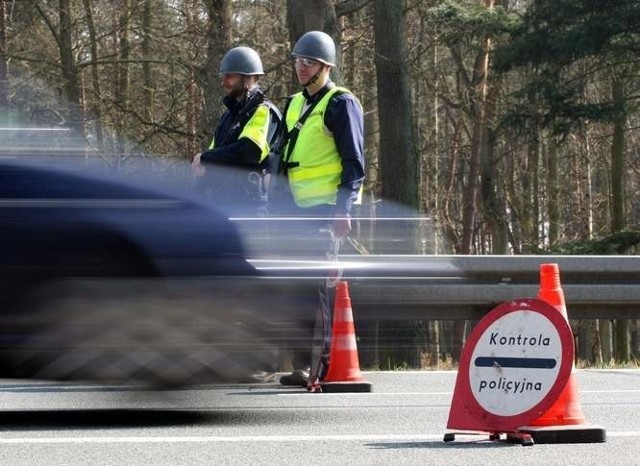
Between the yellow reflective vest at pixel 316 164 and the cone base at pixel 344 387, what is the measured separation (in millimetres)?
1036

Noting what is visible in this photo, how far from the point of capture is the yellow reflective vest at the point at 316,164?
812 cm

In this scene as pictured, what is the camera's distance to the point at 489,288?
10812 mm

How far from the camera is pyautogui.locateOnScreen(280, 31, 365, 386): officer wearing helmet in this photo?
8.02 meters

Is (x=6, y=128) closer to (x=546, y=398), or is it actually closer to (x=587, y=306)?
(x=546, y=398)

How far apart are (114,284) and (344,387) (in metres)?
2.50

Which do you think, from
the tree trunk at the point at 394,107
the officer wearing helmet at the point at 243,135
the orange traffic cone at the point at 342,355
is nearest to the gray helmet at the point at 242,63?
the officer wearing helmet at the point at 243,135

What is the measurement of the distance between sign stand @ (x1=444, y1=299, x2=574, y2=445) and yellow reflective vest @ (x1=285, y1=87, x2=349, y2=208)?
2109 millimetres

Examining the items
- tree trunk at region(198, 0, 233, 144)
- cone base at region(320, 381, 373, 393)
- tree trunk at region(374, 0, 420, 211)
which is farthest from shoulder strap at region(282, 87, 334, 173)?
tree trunk at region(374, 0, 420, 211)

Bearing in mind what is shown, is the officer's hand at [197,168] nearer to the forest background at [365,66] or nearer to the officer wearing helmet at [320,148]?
the officer wearing helmet at [320,148]

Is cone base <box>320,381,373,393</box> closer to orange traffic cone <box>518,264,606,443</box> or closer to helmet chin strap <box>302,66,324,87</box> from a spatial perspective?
helmet chin strap <box>302,66,324,87</box>

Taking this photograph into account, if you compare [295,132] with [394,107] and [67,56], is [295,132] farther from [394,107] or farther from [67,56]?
[67,56]

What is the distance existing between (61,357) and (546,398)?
2.07 metres

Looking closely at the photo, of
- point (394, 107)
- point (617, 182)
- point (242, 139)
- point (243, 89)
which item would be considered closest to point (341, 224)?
point (242, 139)

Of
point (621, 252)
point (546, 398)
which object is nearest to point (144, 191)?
point (546, 398)
